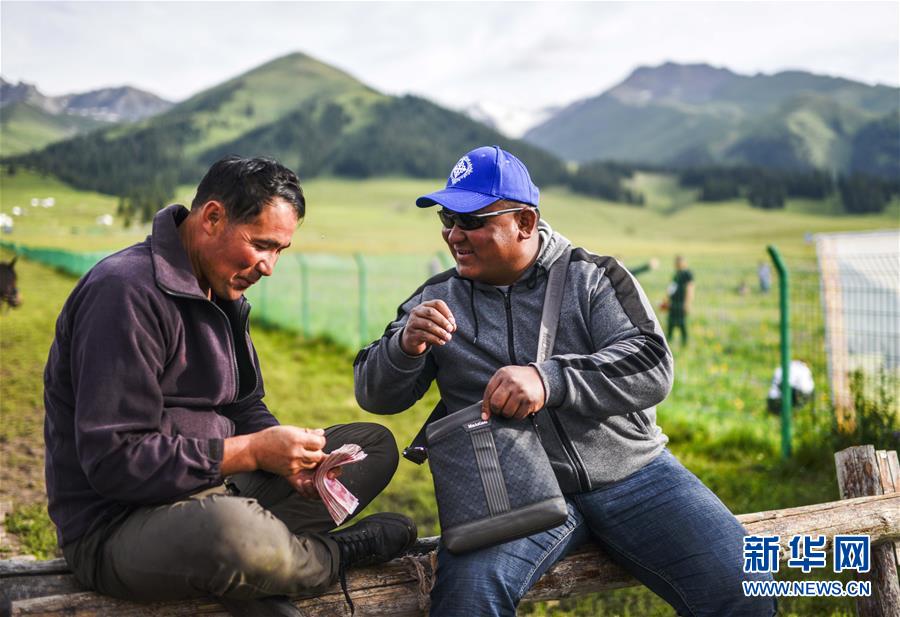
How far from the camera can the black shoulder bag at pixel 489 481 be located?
2.45 m

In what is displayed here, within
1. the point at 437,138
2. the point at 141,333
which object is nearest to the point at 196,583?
the point at 141,333

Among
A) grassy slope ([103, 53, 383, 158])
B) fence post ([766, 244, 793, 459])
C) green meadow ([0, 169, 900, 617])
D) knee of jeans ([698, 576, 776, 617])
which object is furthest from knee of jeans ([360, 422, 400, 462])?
grassy slope ([103, 53, 383, 158])

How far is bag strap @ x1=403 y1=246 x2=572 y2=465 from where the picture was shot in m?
2.74

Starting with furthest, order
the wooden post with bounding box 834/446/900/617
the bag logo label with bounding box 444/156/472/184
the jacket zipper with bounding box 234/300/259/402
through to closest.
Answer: the wooden post with bounding box 834/446/900/617 < the bag logo label with bounding box 444/156/472/184 < the jacket zipper with bounding box 234/300/259/402

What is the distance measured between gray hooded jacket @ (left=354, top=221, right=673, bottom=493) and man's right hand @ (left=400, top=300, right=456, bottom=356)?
13cm

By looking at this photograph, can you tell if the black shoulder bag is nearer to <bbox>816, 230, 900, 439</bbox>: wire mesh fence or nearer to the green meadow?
the green meadow

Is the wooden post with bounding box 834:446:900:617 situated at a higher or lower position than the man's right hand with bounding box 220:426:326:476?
lower

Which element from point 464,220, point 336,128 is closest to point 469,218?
point 464,220

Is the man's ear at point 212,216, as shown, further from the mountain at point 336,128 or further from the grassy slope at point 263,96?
the grassy slope at point 263,96

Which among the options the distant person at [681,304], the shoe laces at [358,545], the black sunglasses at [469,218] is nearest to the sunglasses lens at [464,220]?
the black sunglasses at [469,218]

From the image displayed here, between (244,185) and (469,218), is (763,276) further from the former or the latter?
(244,185)

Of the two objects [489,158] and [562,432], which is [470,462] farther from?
[489,158]

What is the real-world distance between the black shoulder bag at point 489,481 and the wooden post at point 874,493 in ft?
5.64

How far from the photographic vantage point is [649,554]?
266cm
